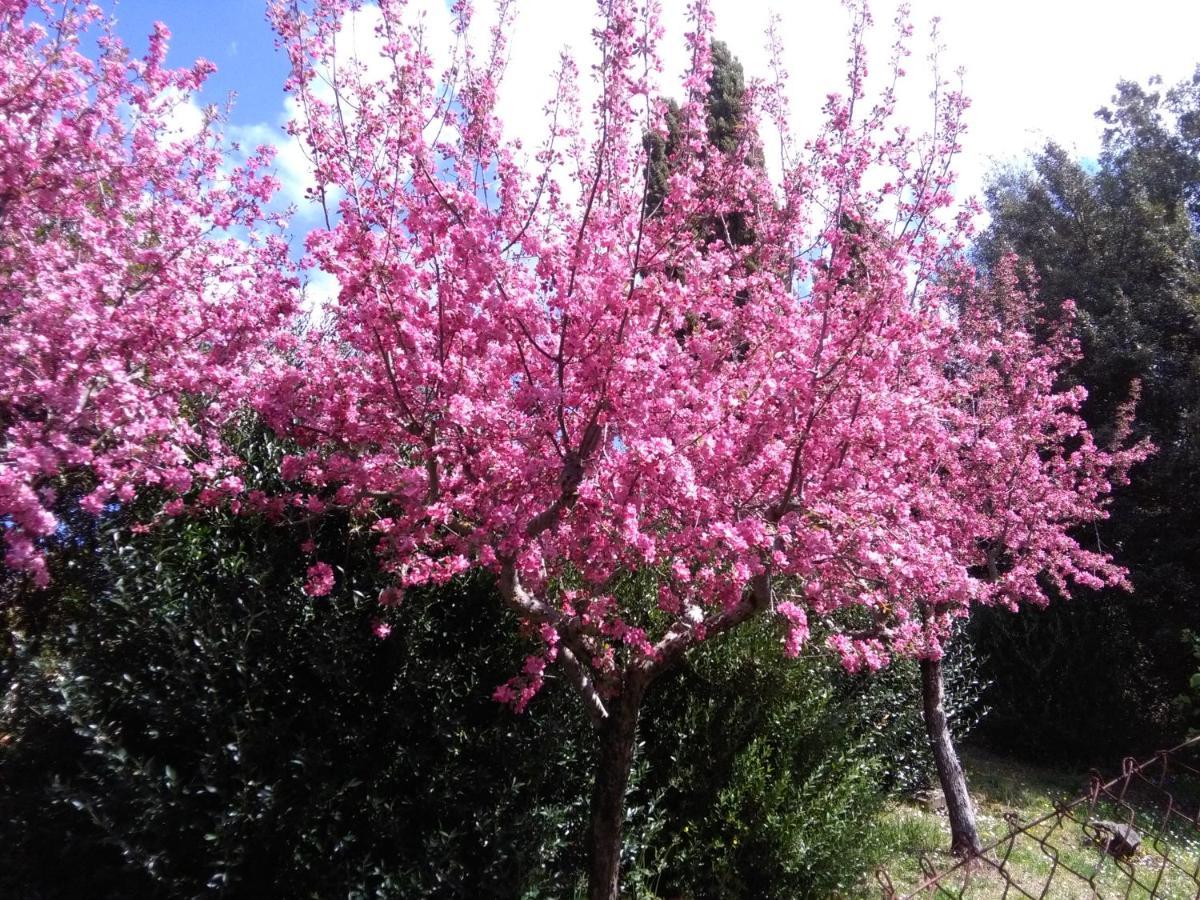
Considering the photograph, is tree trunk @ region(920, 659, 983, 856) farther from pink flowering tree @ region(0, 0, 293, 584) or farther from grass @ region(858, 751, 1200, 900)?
pink flowering tree @ region(0, 0, 293, 584)

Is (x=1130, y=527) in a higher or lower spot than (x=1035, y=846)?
higher

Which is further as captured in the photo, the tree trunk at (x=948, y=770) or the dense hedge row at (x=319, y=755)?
the tree trunk at (x=948, y=770)

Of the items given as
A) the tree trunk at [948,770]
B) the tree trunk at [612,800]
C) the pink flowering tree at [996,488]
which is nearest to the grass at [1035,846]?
the tree trunk at [948,770]

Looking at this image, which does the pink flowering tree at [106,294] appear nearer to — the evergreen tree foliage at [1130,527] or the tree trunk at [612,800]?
the tree trunk at [612,800]

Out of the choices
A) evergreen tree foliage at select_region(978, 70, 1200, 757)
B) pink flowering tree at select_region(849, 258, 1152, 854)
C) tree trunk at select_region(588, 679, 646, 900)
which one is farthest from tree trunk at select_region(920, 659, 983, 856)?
evergreen tree foliage at select_region(978, 70, 1200, 757)

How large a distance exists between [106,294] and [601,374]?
237cm

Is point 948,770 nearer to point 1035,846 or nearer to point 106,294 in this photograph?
point 1035,846

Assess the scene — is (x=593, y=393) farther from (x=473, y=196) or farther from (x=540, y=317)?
(x=473, y=196)

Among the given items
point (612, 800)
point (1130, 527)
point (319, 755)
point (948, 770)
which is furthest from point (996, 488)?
point (319, 755)

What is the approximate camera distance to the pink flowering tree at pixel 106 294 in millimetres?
3139

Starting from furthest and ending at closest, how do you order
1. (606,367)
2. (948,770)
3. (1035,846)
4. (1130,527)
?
(1130,527), (1035,846), (948,770), (606,367)

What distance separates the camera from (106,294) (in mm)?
3564

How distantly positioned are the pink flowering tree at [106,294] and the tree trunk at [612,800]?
234 centimetres

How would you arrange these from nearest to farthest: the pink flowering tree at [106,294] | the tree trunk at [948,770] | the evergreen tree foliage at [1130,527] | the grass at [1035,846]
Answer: the pink flowering tree at [106,294] → the grass at [1035,846] → the tree trunk at [948,770] → the evergreen tree foliage at [1130,527]
